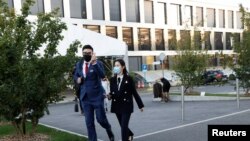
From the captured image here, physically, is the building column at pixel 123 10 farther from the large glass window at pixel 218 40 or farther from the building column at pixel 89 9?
the large glass window at pixel 218 40

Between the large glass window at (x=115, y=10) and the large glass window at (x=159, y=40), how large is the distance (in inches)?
255

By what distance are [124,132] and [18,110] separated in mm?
2564

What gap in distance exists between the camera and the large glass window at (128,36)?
4759cm

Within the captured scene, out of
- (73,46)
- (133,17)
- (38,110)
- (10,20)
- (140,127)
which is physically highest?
(133,17)

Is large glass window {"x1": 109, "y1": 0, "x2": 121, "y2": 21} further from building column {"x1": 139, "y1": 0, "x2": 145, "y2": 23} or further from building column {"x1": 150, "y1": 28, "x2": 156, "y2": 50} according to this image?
building column {"x1": 150, "y1": 28, "x2": 156, "y2": 50}

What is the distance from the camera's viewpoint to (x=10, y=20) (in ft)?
30.8

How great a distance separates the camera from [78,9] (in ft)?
141

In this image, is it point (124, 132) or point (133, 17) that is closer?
point (124, 132)

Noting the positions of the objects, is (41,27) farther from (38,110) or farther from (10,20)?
(38,110)

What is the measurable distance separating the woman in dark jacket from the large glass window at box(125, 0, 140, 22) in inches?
1596

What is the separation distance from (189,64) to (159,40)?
26548 millimetres

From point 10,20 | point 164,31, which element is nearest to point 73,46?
point 10,20

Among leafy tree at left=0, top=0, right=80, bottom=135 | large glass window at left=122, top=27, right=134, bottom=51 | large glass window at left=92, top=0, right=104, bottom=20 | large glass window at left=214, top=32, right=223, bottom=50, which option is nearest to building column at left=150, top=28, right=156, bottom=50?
large glass window at left=122, top=27, right=134, bottom=51

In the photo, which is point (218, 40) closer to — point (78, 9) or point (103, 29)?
point (103, 29)
